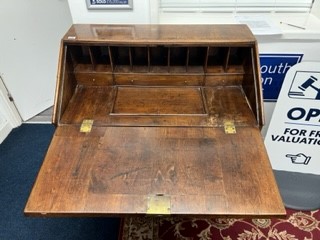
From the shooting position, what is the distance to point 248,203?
27.2 inches

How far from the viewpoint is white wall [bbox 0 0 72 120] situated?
180 centimetres

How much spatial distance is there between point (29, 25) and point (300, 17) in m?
1.83

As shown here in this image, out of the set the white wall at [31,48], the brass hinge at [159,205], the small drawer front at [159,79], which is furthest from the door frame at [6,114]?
the brass hinge at [159,205]

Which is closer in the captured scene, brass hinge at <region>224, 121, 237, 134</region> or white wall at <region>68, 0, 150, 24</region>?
brass hinge at <region>224, 121, 237, 134</region>

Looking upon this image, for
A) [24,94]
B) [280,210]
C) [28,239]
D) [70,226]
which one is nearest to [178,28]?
[280,210]

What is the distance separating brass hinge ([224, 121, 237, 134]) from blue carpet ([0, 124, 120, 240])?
0.89 meters

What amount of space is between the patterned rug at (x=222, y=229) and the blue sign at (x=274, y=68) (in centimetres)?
71

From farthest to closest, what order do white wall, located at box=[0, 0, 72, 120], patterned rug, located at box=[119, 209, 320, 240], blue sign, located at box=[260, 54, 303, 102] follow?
1. white wall, located at box=[0, 0, 72, 120]
2. patterned rug, located at box=[119, 209, 320, 240]
3. blue sign, located at box=[260, 54, 303, 102]

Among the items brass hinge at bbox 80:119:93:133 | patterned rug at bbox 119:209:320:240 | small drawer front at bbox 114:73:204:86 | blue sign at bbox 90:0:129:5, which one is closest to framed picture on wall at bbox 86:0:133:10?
blue sign at bbox 90:0:129:5

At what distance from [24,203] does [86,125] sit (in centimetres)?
95

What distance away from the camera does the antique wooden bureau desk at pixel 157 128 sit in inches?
27.8

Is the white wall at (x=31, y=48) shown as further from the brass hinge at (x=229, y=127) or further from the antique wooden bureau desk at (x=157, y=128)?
the brass hinge at (x=229, y=127)

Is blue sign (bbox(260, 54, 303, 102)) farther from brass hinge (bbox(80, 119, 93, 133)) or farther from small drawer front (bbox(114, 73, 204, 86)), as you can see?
brass hinge (bbox(80, 119, 93, 133))

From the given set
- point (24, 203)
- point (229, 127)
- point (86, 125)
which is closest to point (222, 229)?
point (229, 127)
